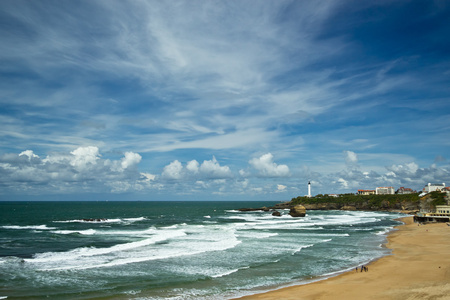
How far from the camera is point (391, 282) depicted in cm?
2241

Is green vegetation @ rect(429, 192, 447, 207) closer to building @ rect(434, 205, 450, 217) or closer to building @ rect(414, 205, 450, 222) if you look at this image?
building @ rect(434, 205, 450, 217)

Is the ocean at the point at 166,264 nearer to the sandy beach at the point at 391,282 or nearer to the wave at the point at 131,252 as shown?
the wave at the point at 131,252

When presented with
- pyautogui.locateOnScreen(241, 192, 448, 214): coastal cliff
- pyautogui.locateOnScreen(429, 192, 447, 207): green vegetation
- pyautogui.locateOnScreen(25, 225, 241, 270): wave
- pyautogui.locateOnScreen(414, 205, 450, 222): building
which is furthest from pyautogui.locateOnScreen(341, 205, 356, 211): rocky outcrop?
pyautogui.locateOnScreen(25, 225, 241, 270): wave

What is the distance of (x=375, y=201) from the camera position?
444 ft

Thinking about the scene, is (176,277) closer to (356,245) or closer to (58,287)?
(58,287)

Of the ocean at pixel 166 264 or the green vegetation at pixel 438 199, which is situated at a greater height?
the green vegetation at pixel 438 199

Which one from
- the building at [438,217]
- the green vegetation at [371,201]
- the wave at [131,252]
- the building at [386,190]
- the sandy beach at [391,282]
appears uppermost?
the building at [386,190]

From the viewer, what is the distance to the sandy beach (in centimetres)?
1930

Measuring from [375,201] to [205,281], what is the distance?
425ft

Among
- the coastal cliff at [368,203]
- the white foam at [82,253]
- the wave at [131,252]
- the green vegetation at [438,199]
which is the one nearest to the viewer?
the wave at [131,252]

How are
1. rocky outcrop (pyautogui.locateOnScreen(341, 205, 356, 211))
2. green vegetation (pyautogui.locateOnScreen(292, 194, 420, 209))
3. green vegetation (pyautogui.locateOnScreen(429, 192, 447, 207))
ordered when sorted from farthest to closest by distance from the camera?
rocky outcrop (pyautogui.locateOnScreen(341, 205, 356, 211)), green vegetation (pyautogui.locateOnScreen(292, 194, 420, 209)), green vegetation (pyautogui.locateOnScreen(429, 192, 447, 207))

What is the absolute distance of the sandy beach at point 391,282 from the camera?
63.3ft

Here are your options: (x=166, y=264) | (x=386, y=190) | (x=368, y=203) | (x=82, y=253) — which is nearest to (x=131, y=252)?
(x=82, y=253)

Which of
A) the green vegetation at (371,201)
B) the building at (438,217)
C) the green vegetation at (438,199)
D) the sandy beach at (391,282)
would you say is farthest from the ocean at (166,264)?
the green vegetation at (371,201)
